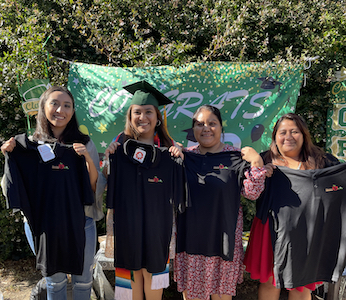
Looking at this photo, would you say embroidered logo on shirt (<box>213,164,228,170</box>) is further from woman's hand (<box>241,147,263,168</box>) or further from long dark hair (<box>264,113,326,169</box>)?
long dark hair (<box>264,113,326,169</box>)

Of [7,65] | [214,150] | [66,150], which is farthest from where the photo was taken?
[7,65]

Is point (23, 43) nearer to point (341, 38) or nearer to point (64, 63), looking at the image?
point (64, 63)

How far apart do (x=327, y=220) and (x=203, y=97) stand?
223cm

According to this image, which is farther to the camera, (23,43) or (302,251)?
(23,43)

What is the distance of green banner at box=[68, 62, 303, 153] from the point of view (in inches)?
150

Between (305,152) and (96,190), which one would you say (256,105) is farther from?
(96,190)

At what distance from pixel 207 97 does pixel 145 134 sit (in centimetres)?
169

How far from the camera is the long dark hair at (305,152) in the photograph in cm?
242

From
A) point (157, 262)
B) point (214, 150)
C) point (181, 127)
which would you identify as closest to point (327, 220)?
point (214, 150)

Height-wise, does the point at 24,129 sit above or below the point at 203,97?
below

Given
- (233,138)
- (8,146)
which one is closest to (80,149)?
(8,146)

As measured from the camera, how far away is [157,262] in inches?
88.0

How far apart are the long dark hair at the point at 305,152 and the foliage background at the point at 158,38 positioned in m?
1.65

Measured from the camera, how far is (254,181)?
2207 millimetres
